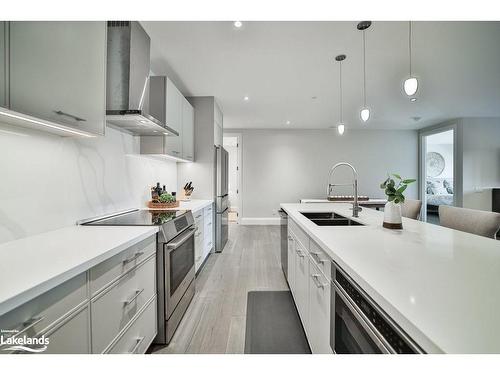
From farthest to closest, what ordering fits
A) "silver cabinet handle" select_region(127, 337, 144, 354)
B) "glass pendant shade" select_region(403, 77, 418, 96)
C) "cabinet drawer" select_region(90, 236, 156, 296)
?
1. "glass pendant shade" select_region(403, 77, 418, 96)
2. "silver cabinet handle" select_region(127, 337, 144, 354)
3. "cabinet drawer" select_region(90, 236, 156, 296)

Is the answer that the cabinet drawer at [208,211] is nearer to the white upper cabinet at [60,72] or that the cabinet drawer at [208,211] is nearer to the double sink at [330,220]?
the double sink at [330,220]

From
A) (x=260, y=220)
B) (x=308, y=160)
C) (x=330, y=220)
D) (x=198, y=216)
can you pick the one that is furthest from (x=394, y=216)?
(x=308, y=160)

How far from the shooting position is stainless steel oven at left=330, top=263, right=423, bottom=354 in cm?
59

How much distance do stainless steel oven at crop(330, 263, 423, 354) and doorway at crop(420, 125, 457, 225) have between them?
630 cm

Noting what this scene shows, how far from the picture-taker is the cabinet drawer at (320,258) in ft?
3.60

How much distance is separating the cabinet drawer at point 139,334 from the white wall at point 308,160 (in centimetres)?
479

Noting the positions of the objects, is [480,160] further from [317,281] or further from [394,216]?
[317,281]

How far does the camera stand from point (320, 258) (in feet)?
3.99

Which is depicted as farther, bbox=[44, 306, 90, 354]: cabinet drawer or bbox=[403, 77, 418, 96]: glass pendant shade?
bbox=[403, 77, 418, 96]: glass pendant shade

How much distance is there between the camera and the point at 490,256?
3.02 ft

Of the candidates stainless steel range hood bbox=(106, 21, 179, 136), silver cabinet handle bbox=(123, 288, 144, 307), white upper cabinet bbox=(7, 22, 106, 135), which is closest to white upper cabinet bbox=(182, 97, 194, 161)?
stainless steel range hood bbox=(106, 21, 179, 136)

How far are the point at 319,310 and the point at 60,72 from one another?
1.83 meters

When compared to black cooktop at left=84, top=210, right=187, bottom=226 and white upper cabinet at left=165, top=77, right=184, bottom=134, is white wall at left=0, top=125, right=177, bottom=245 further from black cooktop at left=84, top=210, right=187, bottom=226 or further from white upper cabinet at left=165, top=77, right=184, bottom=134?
white upper cabinet at left=165, top=77, right=184, bottom=134

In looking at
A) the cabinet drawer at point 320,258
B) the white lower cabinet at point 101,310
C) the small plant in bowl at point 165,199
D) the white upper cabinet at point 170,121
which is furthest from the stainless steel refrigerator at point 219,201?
the cabinet drawer at point 320,258
